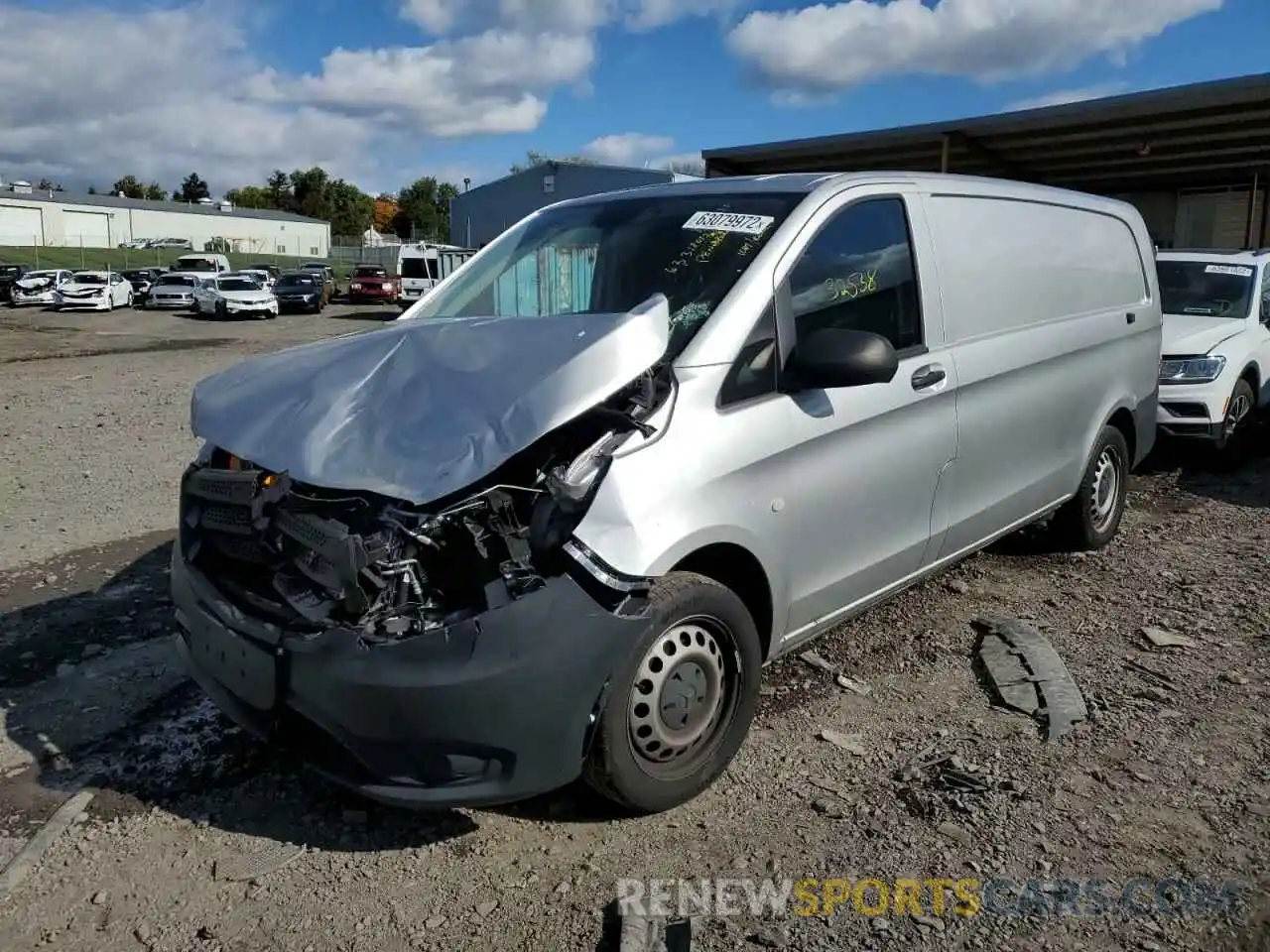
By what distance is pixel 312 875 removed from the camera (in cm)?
300

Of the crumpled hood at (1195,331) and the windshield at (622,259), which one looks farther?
the crumpled hood at (1195,331)

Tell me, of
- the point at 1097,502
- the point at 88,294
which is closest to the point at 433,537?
the point at 1097,502

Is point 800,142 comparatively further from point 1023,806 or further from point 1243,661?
point 1023,806

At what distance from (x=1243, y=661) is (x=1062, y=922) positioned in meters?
2.28

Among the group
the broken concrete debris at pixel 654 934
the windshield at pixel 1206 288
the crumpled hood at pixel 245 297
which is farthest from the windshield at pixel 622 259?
the crumpled hood at pixel 245 297

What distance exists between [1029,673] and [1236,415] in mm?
5148

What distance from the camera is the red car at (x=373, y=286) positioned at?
1670 inches

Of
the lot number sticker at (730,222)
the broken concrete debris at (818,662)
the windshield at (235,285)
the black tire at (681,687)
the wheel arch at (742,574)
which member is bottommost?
the broken concrete debris at (818,662)

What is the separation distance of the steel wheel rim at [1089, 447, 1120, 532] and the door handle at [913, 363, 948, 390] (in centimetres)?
196

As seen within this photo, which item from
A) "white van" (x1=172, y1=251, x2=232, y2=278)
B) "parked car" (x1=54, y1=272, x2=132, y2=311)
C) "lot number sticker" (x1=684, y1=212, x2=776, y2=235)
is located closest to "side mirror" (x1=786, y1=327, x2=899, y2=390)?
"lot number sticker" (x1=684, y1=212, x2=776, y2=235)

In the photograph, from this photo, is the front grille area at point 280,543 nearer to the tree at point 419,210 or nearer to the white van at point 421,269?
the white van at point 421,269

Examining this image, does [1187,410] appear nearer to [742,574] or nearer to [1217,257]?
[1217,257]

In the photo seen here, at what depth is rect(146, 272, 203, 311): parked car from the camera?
125 feet

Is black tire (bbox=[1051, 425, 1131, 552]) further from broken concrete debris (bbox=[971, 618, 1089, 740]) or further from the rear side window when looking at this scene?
broken concrete debris (bbox=[971, 618, 1089, 740])
